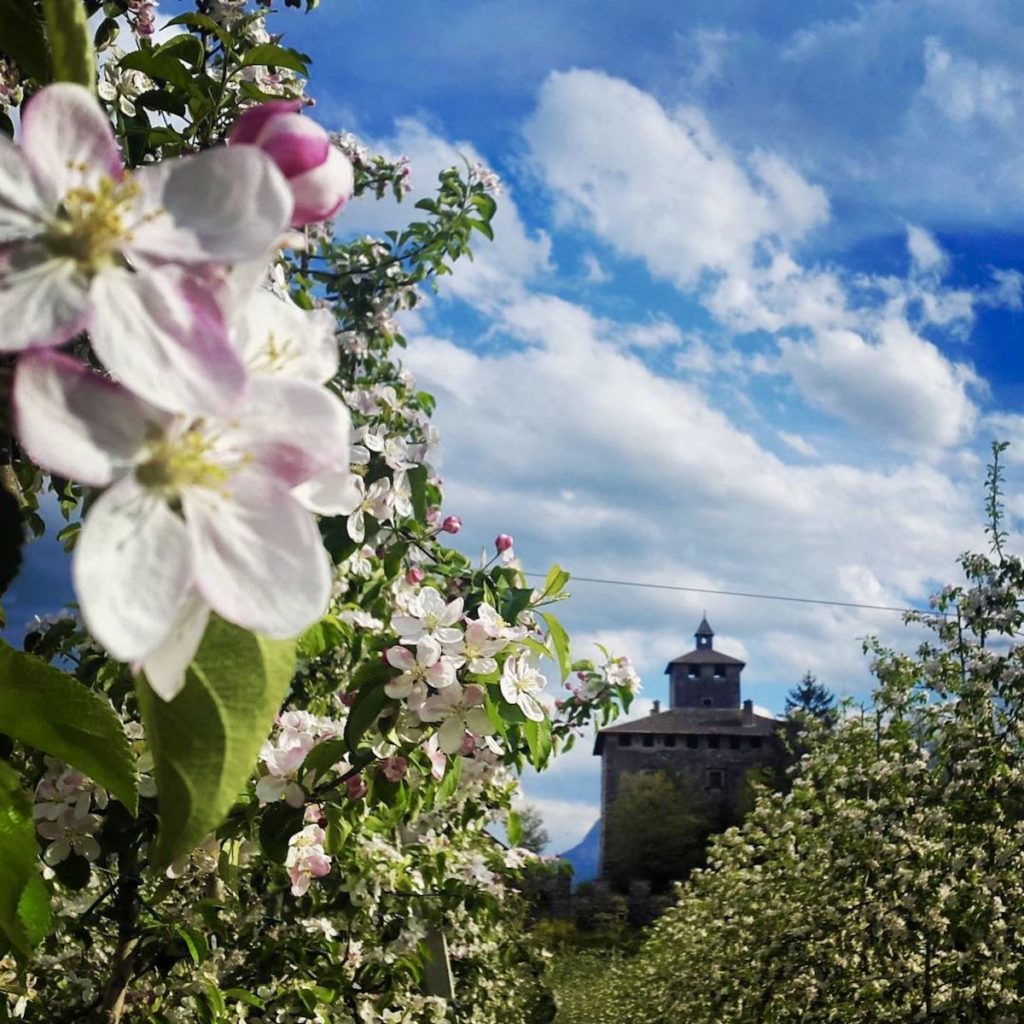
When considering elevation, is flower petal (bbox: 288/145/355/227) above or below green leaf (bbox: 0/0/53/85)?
below

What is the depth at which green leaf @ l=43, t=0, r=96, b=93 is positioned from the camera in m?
0.38

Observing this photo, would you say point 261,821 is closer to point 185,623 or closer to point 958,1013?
point 185,623

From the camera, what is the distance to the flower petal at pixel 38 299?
31 centimetres

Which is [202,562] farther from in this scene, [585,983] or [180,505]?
[585,983]

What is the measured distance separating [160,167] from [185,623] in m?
0.15

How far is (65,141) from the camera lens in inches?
13.9

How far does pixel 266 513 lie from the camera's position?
342mm

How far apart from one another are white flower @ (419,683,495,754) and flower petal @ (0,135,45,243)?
114 cm

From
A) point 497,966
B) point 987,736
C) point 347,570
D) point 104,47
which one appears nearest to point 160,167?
point 104,47

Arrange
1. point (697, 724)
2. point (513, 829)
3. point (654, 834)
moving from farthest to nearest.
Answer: point (697, 724)
point (654, 834)
point (513, 829)

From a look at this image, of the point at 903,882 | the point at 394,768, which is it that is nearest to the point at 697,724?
the point at 903,882

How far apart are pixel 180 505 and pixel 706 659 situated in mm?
44207

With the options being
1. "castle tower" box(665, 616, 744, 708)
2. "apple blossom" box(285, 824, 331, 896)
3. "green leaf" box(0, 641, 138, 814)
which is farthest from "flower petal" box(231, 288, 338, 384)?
"castle tower" box(665, 616, 744, 708)

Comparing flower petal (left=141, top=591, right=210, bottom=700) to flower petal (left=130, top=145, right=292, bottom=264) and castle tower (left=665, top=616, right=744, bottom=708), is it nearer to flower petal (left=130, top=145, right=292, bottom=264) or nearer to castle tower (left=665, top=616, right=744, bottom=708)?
flower petal (left=130, top=145, right=292, bottom=264)
